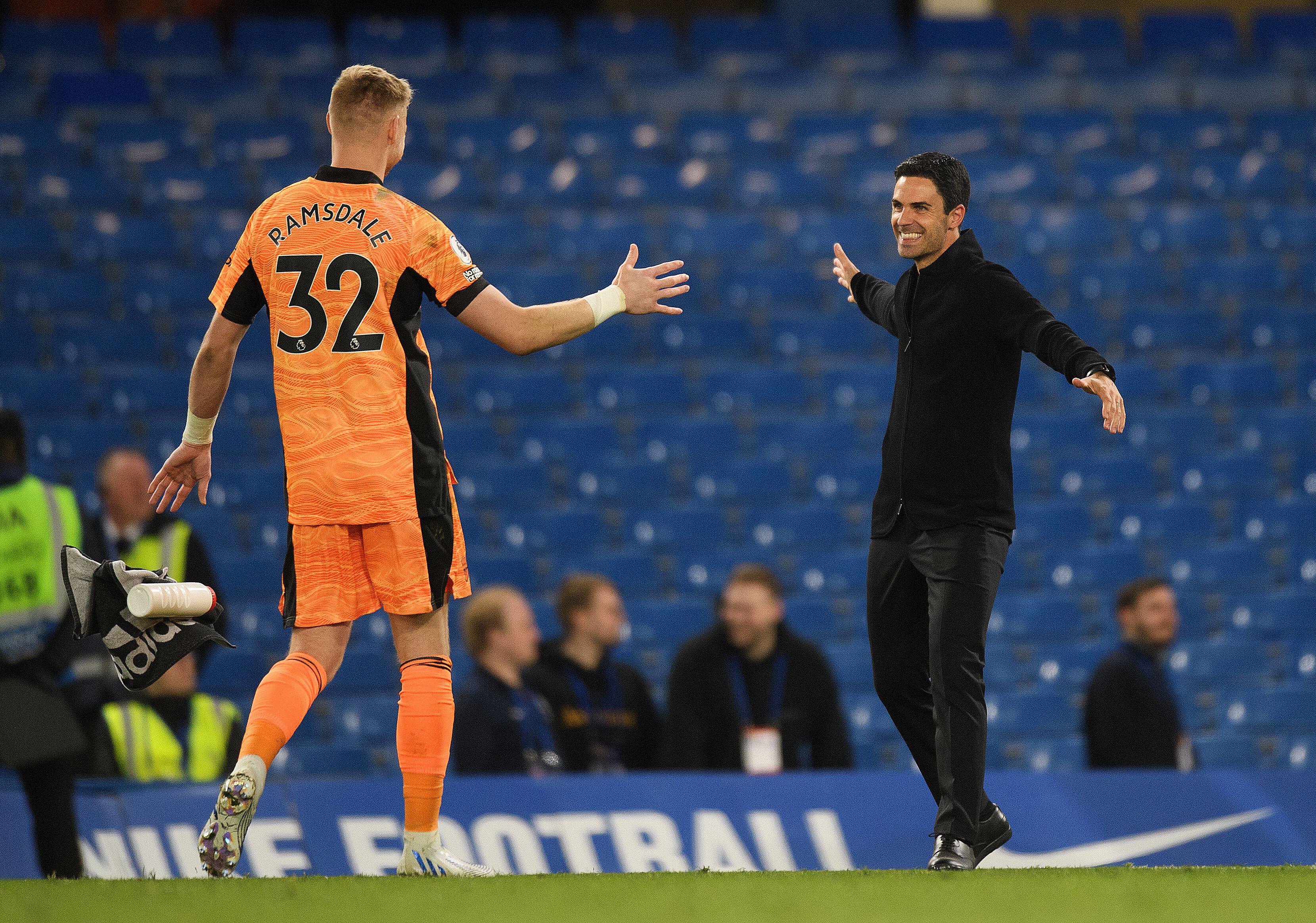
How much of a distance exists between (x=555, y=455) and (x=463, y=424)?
609 mm

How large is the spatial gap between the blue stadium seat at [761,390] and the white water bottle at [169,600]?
6452 mm

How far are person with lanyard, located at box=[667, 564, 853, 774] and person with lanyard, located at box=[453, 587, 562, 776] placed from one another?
22.3 inches

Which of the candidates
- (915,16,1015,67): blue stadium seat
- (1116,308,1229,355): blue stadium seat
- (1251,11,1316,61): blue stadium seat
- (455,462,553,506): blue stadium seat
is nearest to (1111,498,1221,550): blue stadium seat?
(1116,308,1229,355): blue stadium seat

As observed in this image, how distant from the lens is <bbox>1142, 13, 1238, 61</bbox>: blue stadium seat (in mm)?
12445

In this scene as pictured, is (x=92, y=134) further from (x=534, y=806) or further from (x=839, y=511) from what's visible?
(x=534, y=806)

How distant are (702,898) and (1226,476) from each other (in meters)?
7.56

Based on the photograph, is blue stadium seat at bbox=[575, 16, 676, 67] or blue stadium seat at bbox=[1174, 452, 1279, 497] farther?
blue stadium seat at bbox=[575, 16, 676, 67]

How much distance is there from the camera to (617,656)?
7930mm

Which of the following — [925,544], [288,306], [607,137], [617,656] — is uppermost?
[607,137]

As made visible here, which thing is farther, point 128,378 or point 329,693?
point 128,378

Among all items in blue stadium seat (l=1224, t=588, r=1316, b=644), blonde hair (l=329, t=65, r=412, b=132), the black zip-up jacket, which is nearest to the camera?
blonde hair (l=329, t=65, r=412, b=132)

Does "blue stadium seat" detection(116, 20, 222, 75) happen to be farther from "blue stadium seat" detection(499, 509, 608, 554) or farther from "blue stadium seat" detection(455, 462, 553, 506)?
"blue stadium seat" detection(499, 509, 608, 554)

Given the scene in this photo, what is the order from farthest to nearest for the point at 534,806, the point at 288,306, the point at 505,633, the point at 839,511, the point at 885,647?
the point at 839,511 < the point at 505,633 < the point at 534,806 < the point at 885,647 < the point at 288,306

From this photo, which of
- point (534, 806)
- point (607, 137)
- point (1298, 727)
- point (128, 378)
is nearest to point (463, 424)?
point (128, 378)
